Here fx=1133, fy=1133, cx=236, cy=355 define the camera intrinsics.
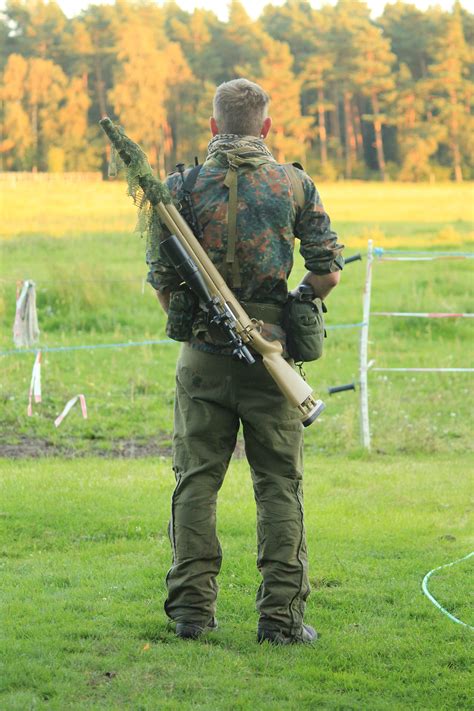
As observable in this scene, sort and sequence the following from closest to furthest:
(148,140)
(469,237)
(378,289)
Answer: (378,289) → (469,237) → (148,140)

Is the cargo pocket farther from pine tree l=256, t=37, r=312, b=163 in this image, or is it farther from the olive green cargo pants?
pine tree l=256, t=37, r=312, b=163

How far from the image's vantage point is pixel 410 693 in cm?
454

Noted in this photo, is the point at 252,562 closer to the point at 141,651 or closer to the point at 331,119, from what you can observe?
the point at 141,651

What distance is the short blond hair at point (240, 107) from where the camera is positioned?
4984mm

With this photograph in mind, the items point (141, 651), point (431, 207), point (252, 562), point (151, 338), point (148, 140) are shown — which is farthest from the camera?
point (148, 140)

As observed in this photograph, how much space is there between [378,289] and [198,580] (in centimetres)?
1578

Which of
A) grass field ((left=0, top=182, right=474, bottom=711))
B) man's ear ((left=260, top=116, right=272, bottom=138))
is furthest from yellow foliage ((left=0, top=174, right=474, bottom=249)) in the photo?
man's ear ((left=260, top=116, right=272, bottom=138))

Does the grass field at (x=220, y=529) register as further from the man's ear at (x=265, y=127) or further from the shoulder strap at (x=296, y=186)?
the man's ear at (x=265, y=127)

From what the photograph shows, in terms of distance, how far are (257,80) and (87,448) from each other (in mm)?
44470

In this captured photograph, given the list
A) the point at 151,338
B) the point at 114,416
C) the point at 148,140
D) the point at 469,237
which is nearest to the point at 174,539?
the point at 114,416

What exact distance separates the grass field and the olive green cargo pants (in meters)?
0.23

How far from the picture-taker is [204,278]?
4.94 m

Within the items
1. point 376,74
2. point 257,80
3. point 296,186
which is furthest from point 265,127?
point 376,74

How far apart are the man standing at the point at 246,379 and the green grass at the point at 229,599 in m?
0.26
